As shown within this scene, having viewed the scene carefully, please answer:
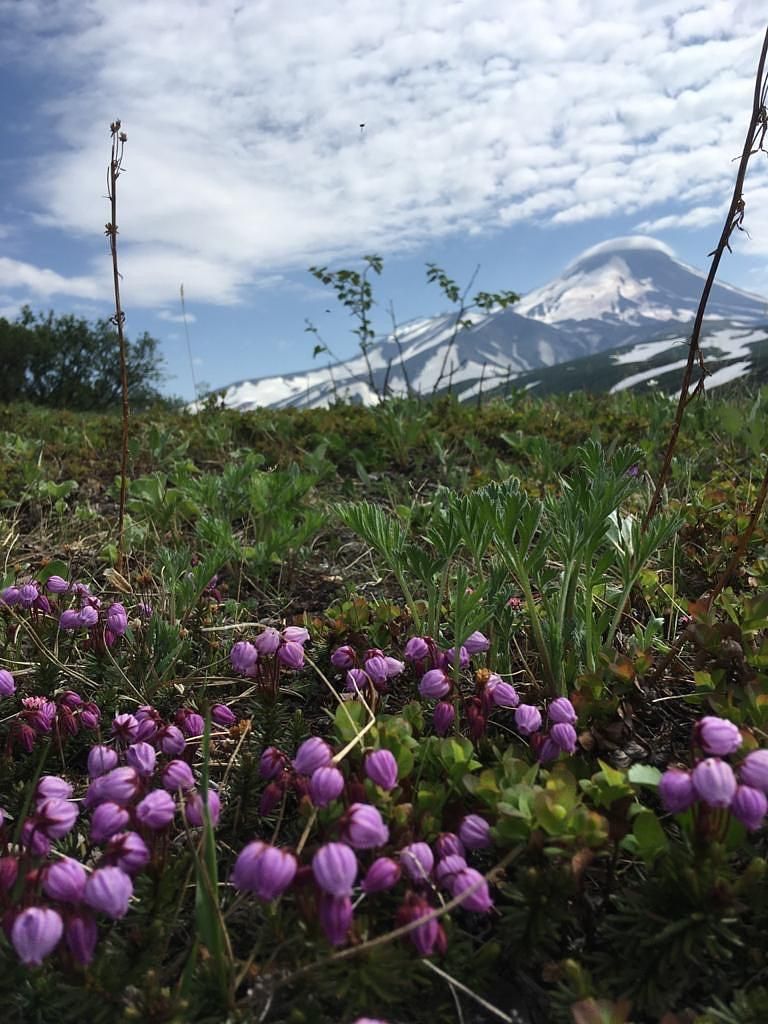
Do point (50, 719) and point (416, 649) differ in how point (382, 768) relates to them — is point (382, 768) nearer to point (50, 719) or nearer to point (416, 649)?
point (416, 649)

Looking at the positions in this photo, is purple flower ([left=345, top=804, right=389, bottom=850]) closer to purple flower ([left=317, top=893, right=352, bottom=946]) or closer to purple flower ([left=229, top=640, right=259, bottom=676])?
purple flower ([left=317, top=893, right=352, bottom=946])

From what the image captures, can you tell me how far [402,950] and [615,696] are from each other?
94 centimetres

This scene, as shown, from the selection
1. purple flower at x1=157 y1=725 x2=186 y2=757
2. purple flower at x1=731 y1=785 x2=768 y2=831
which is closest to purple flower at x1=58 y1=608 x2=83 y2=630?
purple flower at x1=157 y1=725 x2=186 y2=757

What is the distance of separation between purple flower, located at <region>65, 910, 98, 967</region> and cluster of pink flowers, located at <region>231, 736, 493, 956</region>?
284 millimetres

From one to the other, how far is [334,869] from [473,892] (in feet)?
1.05

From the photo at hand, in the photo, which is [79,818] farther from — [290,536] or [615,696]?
[290,536]

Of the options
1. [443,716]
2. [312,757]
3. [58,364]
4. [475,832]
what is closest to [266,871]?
[312,757]

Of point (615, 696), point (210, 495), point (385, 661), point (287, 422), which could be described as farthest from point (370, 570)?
point (287, 422)

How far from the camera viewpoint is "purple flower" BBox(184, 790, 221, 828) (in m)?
1.63

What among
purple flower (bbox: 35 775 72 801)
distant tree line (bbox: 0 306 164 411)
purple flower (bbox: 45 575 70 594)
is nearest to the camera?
purple flower (bbox: 35 775 72 801)

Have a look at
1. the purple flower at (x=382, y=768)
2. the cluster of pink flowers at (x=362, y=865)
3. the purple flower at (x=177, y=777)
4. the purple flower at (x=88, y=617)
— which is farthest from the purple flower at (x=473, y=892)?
the purple flower at (x=88, y=617)

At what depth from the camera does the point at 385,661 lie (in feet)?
7.10

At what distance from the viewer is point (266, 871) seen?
1.35 m

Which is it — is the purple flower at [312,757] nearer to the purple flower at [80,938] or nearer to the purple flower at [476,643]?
the purple flower at [80,938]
